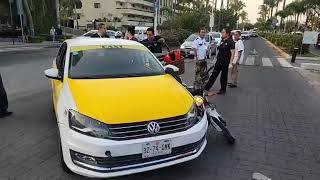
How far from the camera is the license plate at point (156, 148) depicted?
4.04 meters

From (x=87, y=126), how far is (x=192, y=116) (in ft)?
4.21

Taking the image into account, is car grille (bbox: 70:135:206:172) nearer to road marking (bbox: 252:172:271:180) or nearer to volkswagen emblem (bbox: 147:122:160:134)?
volkswagen emblem (bbox: 147:122:160:134)

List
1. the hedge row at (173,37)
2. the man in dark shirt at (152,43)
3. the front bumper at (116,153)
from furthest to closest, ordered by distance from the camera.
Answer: the hedge row at (173,37) < the man in dark shirt at (152,43) < the front bumper at (116,153)

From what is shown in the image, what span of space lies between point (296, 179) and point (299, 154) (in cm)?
95

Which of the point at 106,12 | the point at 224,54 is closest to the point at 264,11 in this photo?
the point at 106,12

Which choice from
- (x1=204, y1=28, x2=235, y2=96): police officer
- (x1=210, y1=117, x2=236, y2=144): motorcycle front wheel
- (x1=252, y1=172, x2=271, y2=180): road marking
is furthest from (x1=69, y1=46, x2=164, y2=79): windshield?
(x1=204, y1=28, x2=235, y2=96): police officer

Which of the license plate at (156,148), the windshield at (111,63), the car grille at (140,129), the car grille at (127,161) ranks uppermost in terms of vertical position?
the windshield at (111,63)

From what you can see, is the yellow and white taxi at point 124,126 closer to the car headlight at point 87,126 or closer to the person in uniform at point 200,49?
the car headlight at point 87,126

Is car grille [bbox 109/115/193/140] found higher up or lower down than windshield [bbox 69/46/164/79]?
lower down

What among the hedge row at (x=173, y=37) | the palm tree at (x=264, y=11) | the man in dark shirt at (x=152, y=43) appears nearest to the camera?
the man in dark shirt at (x=152, y=43)

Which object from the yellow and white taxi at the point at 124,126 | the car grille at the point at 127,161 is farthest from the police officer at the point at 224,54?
the car grille at the point at 127,161

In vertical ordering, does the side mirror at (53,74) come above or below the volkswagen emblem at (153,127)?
above

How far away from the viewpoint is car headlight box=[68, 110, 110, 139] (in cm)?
400

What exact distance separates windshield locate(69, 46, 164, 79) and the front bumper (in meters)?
1.28
